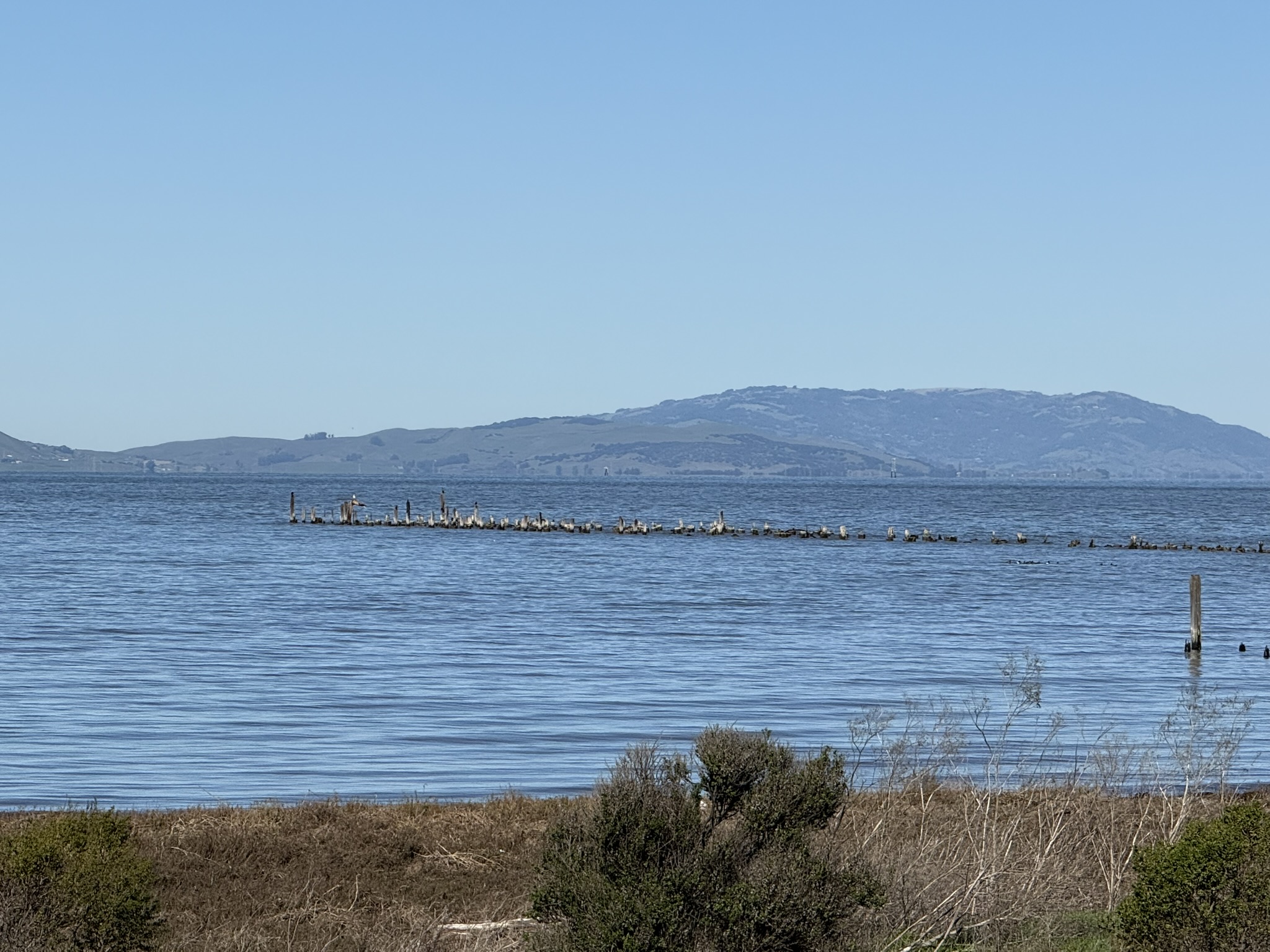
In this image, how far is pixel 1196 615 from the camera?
38.8m

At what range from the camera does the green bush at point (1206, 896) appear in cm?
904

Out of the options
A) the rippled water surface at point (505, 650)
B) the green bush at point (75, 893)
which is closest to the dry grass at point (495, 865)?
the green bush at point (75, 893)

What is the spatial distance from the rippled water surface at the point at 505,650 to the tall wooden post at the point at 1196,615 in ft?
2.29

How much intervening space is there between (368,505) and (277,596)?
12756cm

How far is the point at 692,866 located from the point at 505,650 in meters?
27.5

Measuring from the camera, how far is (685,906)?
28.6ft

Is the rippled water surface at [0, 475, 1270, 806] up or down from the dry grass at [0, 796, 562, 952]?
down

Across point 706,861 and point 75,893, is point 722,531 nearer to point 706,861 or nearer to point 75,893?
point 706,861

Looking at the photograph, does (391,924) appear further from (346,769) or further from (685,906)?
(346,769)

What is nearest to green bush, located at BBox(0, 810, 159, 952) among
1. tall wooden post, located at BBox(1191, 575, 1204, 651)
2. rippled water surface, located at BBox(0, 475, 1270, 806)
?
rippled water surface, located at BBox(0, 475, 1270, 806)

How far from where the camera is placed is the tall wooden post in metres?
38.3

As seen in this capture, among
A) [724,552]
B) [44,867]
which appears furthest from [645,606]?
[44,867]

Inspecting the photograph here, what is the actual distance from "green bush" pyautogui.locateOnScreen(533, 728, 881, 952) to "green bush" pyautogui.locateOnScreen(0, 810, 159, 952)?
2394 mm

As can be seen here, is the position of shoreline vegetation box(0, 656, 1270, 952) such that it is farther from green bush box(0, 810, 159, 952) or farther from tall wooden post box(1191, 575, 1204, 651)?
tall wooden post box(1191, 575, 1204, 651)
